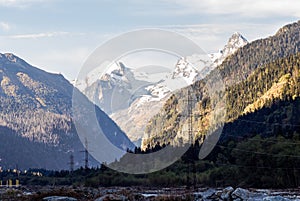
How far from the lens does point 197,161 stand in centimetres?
13550

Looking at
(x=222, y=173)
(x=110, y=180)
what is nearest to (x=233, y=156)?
(x=222, y=173)

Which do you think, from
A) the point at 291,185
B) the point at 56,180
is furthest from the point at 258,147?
the point at 56,180

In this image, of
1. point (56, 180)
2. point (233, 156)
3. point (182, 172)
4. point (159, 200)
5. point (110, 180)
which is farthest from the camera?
point (56, 180)

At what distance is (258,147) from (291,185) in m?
15.2

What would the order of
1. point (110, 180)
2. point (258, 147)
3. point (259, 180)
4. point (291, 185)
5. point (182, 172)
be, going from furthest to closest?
1. point (110, 180)
2. point (182, 172)
3. point (258, 147)
4. point (259, 180)
5. point (291, 185)

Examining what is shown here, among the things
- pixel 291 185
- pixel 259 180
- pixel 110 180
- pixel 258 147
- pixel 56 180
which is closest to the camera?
pixel 291 185

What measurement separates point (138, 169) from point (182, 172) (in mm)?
20250

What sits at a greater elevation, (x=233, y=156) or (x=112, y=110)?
(x=112, y=110)

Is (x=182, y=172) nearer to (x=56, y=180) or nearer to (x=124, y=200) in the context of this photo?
(x=56, y=180)

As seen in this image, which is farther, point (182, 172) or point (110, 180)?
point (110, 180)

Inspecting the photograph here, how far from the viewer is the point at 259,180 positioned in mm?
100562

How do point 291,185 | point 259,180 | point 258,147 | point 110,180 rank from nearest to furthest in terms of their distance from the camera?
point 291,185, point 259,180, point 258,147, point 110,180

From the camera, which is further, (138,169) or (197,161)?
(138,169)

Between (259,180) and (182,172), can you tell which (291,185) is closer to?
(259,180)
